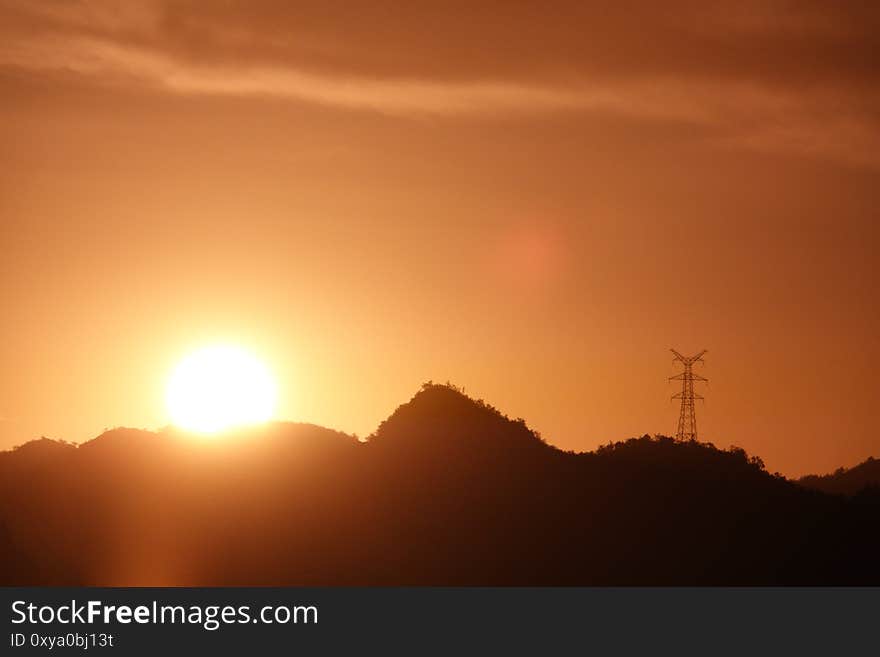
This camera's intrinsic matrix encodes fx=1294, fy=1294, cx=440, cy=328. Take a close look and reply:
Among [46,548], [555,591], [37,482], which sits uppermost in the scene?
[37,482]

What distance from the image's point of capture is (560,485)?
440ft

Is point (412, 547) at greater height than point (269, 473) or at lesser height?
lesser

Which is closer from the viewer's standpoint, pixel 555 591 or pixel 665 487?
pixel 555 591

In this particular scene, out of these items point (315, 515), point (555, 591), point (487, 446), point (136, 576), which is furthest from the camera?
point (487, 446)

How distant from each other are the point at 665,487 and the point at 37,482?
6713 cm

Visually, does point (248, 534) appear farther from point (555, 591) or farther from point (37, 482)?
point (555, 591)

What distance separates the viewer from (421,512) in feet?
427

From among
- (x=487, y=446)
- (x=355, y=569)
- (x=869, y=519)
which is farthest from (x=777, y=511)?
(x=355, y=569)

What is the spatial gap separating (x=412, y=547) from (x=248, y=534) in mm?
16459

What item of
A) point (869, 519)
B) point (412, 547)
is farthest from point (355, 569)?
point (869, 519)

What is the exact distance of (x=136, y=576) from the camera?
123 metres

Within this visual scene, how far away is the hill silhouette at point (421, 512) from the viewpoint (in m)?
123

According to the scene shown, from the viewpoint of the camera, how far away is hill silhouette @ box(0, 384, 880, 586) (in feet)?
404

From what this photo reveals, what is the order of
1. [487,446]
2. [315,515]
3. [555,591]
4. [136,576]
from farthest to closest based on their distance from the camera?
[487,446]
[315,515]
[136,576]
[555,591]
